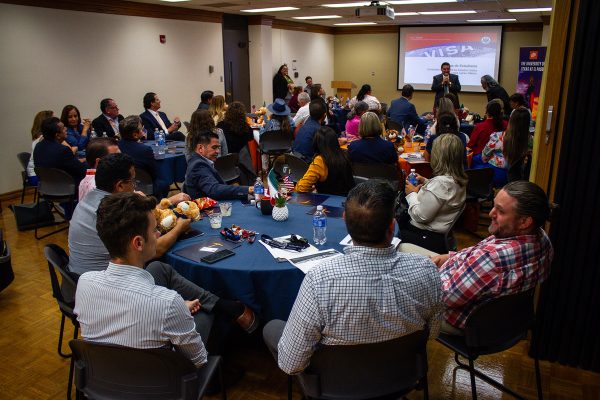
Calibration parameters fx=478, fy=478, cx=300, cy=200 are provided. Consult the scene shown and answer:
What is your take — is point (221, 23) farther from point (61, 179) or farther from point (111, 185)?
point (111, 185)

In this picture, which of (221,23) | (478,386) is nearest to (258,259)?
(478,386)

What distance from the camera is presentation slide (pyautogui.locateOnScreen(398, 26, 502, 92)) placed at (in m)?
14.6

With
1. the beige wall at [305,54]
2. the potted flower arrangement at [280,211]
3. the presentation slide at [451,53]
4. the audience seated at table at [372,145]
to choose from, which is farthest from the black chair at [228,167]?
the presentation slide at [451,53]

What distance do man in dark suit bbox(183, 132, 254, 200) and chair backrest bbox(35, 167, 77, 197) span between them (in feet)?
6.27

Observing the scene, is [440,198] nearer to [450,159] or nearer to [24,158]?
[450,159]

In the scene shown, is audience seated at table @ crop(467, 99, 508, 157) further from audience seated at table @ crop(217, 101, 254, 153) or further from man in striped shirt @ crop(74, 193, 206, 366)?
man in striped shirt @ crop(74, 193, 206, 366)

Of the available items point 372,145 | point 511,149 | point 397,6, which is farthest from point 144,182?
point 397,6

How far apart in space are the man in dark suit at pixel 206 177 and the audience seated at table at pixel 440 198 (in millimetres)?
1285

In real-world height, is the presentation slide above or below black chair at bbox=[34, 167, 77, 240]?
above

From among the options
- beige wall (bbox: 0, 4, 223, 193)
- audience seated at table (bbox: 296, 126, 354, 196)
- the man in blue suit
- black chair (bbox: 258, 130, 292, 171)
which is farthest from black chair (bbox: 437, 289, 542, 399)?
beige wall (bbox: 0, 4, 223, 193)

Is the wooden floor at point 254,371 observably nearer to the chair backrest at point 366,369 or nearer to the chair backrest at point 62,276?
the chair backrest at point 62,276

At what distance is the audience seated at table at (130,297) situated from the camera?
1.74m

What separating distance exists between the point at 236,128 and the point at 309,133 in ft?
3.69

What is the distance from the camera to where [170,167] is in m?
5.75
